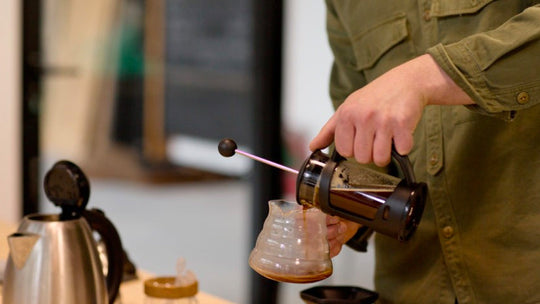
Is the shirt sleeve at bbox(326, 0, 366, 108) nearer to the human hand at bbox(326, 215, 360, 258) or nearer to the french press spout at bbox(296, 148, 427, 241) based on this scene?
the human hand at bbox(326, 215, 360, 258)

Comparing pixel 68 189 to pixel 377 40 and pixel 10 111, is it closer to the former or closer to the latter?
pixel 377 40

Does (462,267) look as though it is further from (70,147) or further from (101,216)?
(70,147)

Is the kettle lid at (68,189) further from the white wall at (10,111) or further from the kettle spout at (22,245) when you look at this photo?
the white wall at (10,111)

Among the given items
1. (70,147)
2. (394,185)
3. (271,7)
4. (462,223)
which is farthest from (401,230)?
(70,147)

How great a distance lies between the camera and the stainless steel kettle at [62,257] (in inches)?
52.2

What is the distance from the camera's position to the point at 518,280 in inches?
57.6

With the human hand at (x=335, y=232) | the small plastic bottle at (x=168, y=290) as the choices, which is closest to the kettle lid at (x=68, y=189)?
the small plastic bottle at (x=168, y=290)

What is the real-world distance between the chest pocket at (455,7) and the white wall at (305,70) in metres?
2.20

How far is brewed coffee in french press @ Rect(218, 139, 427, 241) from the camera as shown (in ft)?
3.76

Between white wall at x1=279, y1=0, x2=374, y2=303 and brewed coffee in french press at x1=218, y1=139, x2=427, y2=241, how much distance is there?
2.51m

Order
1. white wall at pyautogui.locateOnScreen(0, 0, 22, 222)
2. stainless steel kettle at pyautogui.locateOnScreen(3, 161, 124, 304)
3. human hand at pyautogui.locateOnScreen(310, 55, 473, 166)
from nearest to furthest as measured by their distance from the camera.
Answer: human hand at pyautogui.locateOnScreen(310, 55, 473, 166)
stainless steel kettle at pyautogui.locateOnScreen(3, 161, 124, 304)
white wall at pyautogui.locateOnScreen(0, 0, 22, 222)

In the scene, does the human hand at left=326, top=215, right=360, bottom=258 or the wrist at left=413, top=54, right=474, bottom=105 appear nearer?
the wrist at left=413, top=54, right=474, bottom=105

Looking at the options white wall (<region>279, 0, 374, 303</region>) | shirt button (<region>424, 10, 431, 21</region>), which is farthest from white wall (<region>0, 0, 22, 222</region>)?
shirt button (<region>424, 10, 431, 21</region>)

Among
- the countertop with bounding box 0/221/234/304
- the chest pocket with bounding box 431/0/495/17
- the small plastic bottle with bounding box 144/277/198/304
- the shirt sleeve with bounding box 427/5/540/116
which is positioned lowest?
the countertop with bounding box 0/221/234/304
